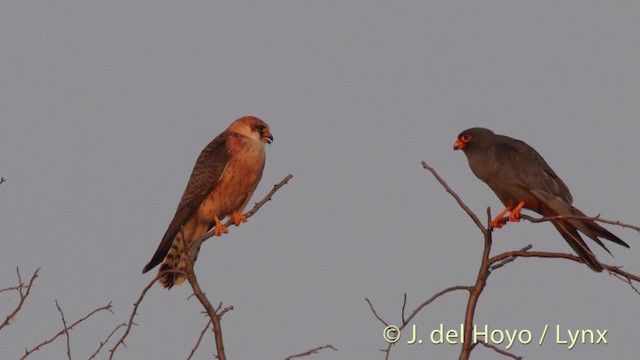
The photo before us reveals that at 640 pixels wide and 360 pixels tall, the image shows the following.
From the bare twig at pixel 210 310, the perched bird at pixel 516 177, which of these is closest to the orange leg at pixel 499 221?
the perched bird at pixel 516 177

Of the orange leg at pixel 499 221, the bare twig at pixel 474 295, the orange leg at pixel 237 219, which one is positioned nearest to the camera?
the bare twig at pixel 474 295

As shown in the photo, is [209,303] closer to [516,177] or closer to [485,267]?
[485,267]

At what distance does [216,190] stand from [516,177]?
2042 millimetres

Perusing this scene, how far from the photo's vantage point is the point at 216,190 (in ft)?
18.8

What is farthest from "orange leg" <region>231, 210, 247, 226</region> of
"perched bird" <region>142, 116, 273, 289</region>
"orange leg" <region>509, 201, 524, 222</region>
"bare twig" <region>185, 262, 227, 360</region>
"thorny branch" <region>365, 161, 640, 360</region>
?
"thorny branch" <region>365, 161, 640, 360</region>

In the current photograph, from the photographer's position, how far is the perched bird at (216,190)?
5661 millimetres

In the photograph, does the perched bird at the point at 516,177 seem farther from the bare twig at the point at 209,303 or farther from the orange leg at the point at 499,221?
the bare twig at the point at 209,303

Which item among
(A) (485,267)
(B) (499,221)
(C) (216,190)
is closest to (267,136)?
(C) (216,190)

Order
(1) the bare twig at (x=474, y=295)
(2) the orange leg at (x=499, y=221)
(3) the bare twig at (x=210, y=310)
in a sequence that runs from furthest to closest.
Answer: (2) the orange leg at (x=499, y=221) → (3) the bare twig at (x=210, y=310) → (1) the bare twig at (x=474, y=295)

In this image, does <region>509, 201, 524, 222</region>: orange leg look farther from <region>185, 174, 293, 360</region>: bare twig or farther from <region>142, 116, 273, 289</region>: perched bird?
<region>185, 174, 293, 360</region>: bare twig

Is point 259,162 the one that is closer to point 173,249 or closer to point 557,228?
point 173,249

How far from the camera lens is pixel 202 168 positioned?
582cm

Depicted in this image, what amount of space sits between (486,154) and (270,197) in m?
2.27

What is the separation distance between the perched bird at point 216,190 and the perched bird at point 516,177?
152 centimetres
